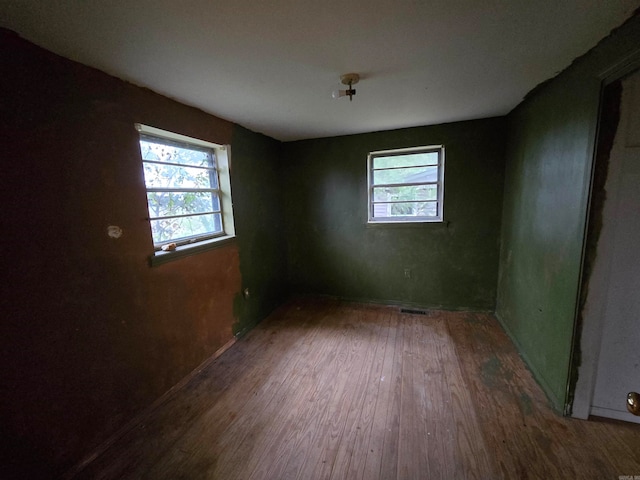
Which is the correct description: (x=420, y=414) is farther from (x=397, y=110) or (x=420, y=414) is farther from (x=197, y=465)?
(x=397, y=110)

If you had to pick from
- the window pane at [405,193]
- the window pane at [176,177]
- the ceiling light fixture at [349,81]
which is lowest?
the window pane at [405,193]

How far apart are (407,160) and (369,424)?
271 cm

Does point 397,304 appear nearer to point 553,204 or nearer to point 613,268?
point 553,204

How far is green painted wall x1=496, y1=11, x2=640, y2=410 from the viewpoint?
4.59 feet

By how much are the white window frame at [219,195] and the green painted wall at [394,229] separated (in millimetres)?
1140

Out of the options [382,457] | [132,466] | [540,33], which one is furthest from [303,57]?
[132,466]

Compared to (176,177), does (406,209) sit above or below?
below

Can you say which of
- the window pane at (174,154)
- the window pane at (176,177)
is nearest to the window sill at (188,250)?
the window pane at (176,177)

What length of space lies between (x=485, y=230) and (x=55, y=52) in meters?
3.66

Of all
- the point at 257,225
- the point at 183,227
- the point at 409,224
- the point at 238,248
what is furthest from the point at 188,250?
the point at 409,224

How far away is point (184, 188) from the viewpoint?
212 centimetres

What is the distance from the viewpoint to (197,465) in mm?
1390

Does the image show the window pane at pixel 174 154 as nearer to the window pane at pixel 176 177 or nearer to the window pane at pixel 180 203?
the window pane at pixel 176 177

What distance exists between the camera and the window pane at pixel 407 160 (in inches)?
119
